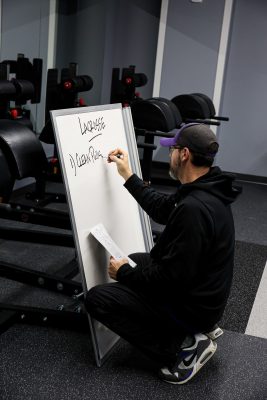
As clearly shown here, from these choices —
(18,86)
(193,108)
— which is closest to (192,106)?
(193,108)

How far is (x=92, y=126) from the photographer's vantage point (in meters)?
2.61

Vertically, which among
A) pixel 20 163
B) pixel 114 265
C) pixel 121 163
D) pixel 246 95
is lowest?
pixel 114 265

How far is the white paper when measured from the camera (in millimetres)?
2514

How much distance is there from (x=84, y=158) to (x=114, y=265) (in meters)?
0.51

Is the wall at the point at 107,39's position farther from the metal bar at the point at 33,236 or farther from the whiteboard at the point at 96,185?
the whiteboard at the point at 96,185

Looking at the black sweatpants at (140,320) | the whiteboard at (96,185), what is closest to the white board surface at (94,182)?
the whiteboard at (96,185)

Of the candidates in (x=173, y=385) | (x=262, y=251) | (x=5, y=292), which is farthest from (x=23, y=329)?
(x=262, y=251)

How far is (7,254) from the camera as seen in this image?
3.74m

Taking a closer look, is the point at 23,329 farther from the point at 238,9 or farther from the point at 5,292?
the point at 238,9

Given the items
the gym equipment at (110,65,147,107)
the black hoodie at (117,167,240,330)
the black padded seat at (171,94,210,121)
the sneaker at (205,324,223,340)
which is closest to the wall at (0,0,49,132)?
the gym equipment at (110,65,147,107)

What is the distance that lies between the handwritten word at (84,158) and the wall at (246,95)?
4.60 m

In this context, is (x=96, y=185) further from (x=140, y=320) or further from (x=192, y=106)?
(x=192, y=106)

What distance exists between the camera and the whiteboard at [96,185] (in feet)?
7.85

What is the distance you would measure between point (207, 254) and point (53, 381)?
868 mm
